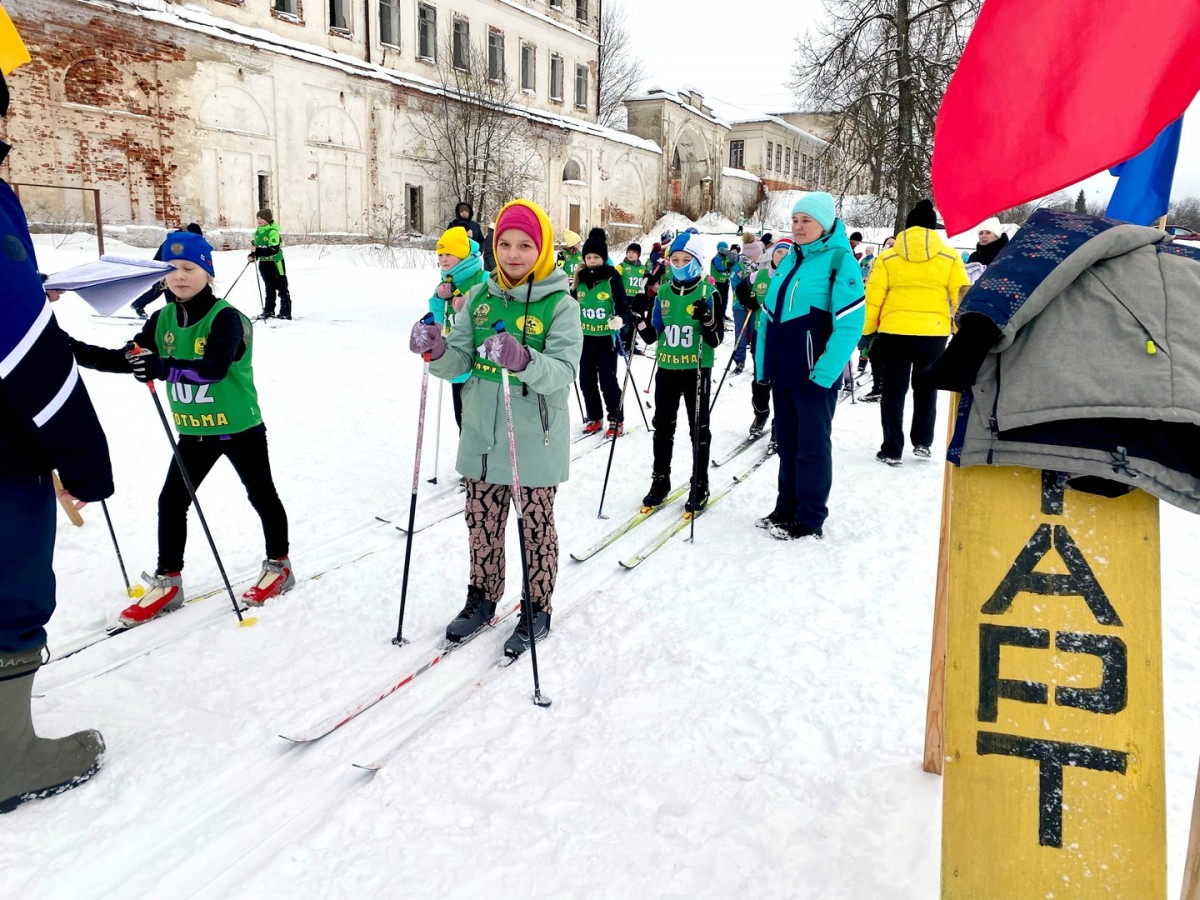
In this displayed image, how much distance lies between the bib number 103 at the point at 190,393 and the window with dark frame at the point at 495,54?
28958 millimetres

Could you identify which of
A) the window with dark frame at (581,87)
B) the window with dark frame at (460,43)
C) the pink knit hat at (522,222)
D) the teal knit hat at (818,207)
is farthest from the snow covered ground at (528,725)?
the window with dark frame at (581,87)

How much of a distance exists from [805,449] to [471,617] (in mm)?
2498

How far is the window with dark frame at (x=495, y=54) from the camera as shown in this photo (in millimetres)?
29422

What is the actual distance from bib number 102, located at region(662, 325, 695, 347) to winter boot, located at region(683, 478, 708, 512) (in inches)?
39.7

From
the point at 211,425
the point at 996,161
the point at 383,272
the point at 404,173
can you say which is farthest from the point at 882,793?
the point at 404,173

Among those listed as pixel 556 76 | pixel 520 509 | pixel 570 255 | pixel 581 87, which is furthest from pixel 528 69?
pixel 520 509

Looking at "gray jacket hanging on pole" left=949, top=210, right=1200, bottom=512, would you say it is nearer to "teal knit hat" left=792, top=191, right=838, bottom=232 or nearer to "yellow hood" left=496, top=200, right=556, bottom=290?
"yellow hood" left=496, top=200, right=556, bottom=290

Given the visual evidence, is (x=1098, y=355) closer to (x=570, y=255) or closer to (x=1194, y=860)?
(x=1194, y=860)

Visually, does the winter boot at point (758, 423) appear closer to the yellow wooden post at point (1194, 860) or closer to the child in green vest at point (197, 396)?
the child in green vest at point (197, 396)

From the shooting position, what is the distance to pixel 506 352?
3.08 meters

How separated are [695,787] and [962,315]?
1.79 m

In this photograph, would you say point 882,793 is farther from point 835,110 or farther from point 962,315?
point 835,110

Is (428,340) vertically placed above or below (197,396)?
above

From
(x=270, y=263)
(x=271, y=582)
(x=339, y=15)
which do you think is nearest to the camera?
(x=271, y=582)
